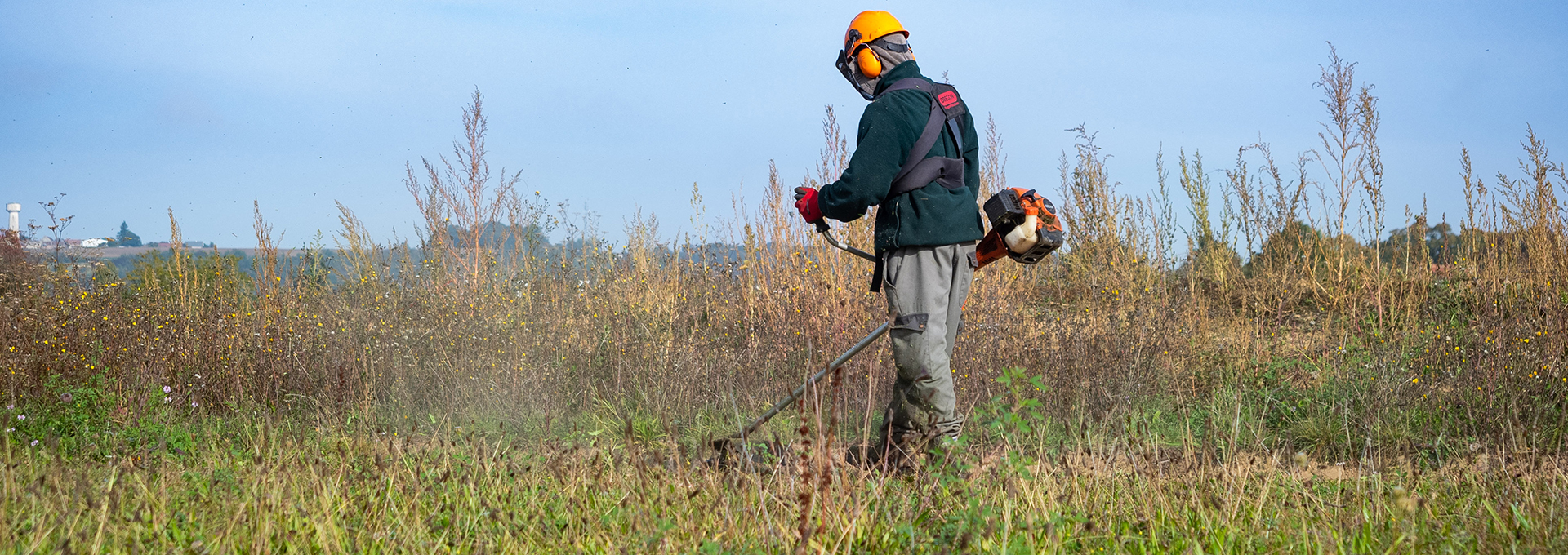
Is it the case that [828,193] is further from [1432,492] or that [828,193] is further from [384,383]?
[384,383]

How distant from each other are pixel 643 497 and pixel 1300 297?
268 inches

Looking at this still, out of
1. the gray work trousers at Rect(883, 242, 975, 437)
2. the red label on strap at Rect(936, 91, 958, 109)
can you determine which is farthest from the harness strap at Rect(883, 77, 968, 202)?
the gray work trousers at Rect(883, 242, 975, 437)

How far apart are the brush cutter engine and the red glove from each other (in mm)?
636

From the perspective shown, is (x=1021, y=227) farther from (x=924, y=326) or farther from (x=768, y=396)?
(x=768, y=396)

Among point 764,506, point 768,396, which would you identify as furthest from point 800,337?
point 764,506

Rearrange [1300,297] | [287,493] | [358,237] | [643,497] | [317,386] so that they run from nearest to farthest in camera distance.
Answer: [643,497] < [287,493] < [317,386] < [1300,297] < [358,237]

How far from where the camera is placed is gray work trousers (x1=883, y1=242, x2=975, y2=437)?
11.3 ft

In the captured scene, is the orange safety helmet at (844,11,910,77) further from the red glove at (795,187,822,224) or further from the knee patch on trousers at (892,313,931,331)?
the knee patch on trousers at (892,313,931,331)

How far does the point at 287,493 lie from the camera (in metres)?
2.99

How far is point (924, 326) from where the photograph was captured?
11.3 ft

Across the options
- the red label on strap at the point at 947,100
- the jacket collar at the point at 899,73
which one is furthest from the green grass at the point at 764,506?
the jacket collar at the point at 899,73

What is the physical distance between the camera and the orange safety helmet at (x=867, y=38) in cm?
354

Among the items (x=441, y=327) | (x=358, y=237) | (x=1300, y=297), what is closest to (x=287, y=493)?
(x=441, y=327)

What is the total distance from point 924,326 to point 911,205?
0.43 m
